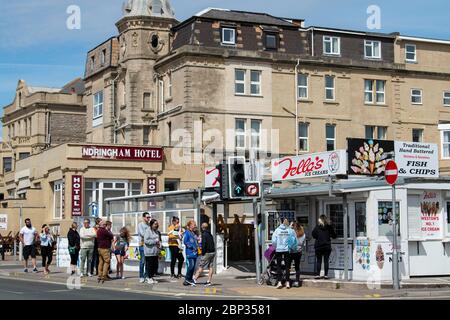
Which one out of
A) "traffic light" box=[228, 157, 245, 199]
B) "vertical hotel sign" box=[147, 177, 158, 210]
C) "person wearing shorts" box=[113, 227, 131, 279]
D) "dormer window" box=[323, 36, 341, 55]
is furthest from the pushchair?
"dormer window" box=[323, 36, 341, 55]

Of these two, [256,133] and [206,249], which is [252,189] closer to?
[206,249]

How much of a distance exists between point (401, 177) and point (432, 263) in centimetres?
277

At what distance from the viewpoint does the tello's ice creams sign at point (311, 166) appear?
82.0 ft

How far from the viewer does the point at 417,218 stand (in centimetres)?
2497

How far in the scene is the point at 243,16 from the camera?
5741cm

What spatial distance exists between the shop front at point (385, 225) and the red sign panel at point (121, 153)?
25287mm

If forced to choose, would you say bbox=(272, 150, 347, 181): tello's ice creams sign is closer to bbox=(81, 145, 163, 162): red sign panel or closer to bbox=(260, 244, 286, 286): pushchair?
bbox=(260, 244, 286, 286): pushchair

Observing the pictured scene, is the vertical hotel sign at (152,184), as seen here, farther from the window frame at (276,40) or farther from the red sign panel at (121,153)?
the window frame at (276,40)

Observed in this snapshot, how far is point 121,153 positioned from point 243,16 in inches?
536

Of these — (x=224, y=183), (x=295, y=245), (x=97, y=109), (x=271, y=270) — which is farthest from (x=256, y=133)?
(x=295, y=245)

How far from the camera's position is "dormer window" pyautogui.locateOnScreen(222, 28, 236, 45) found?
181ft

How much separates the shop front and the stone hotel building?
84.2 feet

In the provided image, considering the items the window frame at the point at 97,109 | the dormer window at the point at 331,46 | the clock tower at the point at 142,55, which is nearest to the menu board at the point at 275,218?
the clock tower at the point at 142,55

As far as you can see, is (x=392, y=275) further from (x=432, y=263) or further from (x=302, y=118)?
(x=302, y=118)
